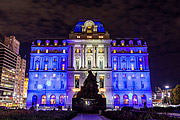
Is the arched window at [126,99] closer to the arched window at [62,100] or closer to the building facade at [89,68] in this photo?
the building facade at [89,68]

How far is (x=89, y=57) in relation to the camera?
81.2 metres

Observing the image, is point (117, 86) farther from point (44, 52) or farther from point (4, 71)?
point (4, 71)

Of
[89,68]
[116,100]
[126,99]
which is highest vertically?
[89,68]

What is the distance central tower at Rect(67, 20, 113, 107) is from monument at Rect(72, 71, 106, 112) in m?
23.0

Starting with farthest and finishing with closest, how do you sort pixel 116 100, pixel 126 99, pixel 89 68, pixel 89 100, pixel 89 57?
1. pixel 89 57
2. pixel 126 99
3. pixel 116 100
4. pixel 89 68
5. pixel 89 100

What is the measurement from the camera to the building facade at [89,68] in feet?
255

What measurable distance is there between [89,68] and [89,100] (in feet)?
102

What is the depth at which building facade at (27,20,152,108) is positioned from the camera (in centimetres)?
7788

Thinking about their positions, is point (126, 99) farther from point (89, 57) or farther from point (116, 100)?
point (89, 57)

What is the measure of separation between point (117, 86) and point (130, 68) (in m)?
9.87

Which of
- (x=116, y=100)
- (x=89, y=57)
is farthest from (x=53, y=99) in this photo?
(x=116, y=100)

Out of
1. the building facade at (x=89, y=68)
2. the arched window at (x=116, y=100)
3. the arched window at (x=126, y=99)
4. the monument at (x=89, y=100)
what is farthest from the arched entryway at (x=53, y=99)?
the arched window at (x=126, y=99)

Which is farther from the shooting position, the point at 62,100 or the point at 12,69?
the point at 12,69

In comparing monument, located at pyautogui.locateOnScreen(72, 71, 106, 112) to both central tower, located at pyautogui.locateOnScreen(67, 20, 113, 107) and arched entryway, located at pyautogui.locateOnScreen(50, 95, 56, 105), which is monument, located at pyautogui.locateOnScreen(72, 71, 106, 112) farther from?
arched entryway, located at pyautogui.locateOnScreen(50, 95, 56, 105)
